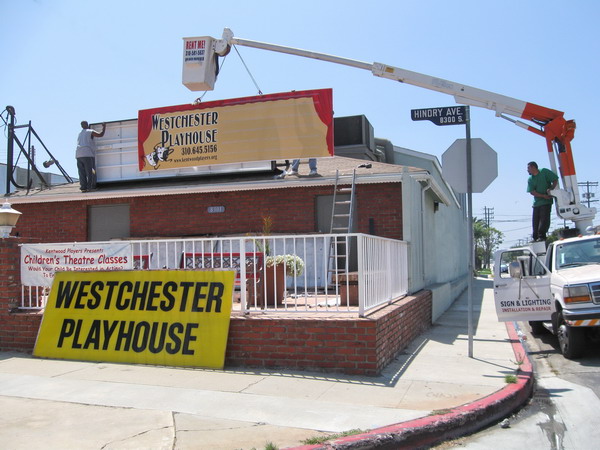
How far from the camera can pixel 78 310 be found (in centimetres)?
795

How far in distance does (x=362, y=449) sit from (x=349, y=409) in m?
0.96

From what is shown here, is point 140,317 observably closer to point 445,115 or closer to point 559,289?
point 445,115

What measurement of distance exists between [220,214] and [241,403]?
7721 millimetres

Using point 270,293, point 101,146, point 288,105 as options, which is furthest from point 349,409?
point 101,146

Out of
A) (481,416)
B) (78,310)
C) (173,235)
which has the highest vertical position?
(173,235)

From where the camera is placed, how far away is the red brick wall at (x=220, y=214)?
11.7 metres

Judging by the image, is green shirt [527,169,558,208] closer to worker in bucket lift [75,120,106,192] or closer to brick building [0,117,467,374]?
brick building [0,117,467,374]

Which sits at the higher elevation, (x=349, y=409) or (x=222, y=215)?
(x=222, y=215)

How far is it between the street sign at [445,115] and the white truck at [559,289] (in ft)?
8.57

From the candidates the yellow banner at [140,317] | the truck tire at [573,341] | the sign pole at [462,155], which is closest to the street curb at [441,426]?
the sign pole at [462,155]

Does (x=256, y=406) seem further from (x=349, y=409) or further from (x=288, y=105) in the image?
(x=288, y=105)

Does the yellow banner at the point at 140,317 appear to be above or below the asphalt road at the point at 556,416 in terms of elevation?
above

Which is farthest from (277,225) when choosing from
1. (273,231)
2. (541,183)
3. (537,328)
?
(537,328)

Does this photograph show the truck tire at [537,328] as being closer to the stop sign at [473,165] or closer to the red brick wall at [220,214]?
the red brick wall at [220,214]
